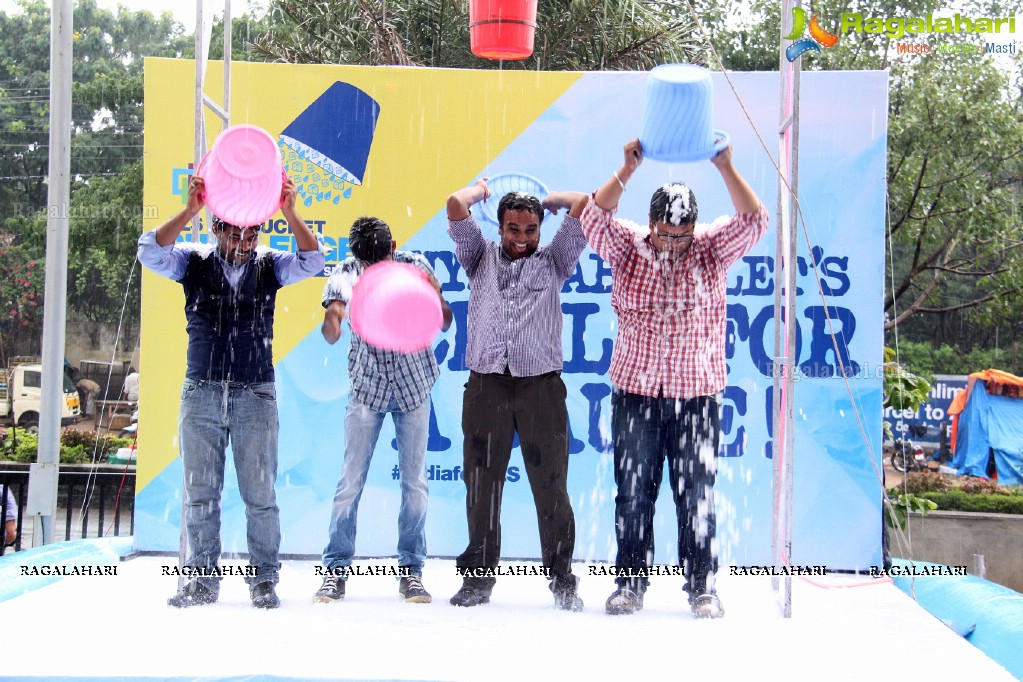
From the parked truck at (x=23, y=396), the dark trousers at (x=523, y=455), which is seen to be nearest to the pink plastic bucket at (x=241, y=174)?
the dark trousers at (x=523, y=455)

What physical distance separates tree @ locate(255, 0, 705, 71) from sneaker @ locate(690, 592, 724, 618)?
7.43 meters

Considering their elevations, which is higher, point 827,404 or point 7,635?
point 827,404

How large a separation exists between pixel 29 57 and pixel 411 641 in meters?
19.1

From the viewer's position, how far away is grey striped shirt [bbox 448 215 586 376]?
3900 millimetres

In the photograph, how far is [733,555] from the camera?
4844 mm

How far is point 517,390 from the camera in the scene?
154 inches

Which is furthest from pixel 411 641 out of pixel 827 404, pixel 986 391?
pixel 986 391

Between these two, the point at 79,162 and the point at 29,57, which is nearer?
the point at 79,162

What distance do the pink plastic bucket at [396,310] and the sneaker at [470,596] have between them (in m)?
0.95

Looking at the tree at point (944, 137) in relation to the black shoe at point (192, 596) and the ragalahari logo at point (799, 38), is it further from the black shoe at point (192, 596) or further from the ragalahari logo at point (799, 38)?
the black shoe at point (192, 596)

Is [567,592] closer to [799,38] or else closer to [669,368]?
[669,368]

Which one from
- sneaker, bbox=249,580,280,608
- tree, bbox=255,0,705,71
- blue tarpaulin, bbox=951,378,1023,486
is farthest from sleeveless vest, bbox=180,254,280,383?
blue tarpaulin, bbox=951,378,1023,486

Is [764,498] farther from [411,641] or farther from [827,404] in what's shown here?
[411,641]

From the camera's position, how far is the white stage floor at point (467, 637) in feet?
10.3
